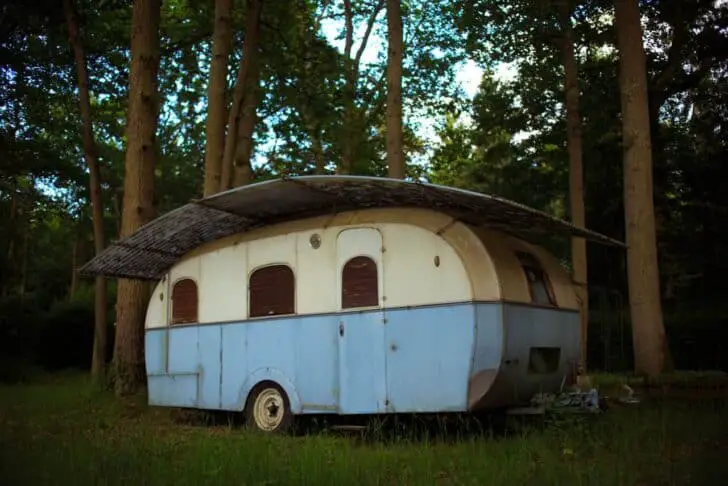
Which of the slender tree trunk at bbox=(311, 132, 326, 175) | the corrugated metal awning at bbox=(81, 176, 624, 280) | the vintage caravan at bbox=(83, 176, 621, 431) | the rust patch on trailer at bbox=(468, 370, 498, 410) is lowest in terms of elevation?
the rust patch on trailer at bbox=(468, 370, 498, 410)

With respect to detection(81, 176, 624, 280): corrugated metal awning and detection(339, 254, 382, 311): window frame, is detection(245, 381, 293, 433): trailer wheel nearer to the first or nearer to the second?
detection(339, 254, 382, 311): window frame

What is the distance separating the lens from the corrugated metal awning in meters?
8.80

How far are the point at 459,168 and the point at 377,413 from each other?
21802 millimetres

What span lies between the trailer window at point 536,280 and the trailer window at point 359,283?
181 cm

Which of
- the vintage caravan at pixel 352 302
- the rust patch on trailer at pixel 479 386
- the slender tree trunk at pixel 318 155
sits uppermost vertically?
the slender tree trunk at pixel 318 155

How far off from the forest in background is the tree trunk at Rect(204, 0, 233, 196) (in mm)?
39

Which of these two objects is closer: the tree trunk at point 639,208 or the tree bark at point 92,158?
the tree trunk at point 639,208

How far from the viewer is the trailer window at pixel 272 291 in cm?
990

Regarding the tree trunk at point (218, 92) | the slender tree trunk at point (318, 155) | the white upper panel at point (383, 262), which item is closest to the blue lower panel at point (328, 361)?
the white upper panel at point (383, 262)

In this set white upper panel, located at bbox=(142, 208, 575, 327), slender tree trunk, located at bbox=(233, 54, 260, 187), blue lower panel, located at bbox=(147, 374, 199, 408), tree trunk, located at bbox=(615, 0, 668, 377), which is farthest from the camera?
slender tree trunk, located at bbox=(233, 54, 260, 187)

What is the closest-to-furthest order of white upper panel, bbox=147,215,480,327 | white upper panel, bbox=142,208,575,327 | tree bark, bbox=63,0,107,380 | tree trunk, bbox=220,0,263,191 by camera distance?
white upper panel, bbox=142,208,575,327 < white upper panel, bbox=147,215,480,327 < tree trunk, bbox=220,0,263,191 < tree bark, bbox=63,0,107,380

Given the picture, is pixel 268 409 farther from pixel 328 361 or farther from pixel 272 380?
pixel 328 361

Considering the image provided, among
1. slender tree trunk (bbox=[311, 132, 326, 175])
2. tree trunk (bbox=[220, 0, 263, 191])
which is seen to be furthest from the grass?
slender tree trunk (bbox=[311, 132, 326, 175])

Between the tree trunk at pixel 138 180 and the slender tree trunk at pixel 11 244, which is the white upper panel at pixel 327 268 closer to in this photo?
A: the tree trunk at pixel 138 180
